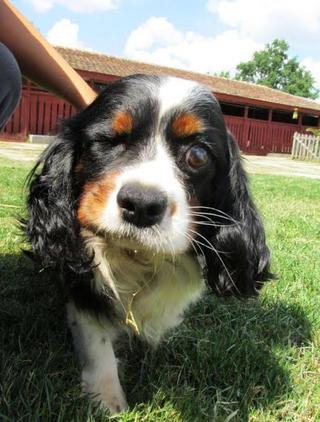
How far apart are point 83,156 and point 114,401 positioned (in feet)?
3.07

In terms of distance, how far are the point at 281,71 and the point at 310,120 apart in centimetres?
3836

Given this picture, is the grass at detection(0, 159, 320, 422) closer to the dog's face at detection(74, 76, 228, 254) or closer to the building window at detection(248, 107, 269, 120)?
the dog's face at detection(74, 76, 228, 254)

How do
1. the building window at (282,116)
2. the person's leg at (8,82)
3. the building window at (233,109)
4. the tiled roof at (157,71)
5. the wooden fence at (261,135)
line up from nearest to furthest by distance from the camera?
the person's leg at (8,82) < the tiled roof at (157,71) < the wooden fence at (261,135) < the building window at (233,109) < the building window at (282,116)

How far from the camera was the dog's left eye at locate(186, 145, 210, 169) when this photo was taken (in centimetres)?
196

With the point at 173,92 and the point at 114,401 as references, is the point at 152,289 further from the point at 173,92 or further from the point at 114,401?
the point at 173,92

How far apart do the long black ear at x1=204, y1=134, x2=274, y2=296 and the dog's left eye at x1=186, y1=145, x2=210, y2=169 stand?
20 centimetres

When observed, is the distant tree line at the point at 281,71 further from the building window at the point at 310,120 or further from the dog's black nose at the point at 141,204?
the dog's black nose at the point at 141,204

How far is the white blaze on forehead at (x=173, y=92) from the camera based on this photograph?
Answer: 6.41ft

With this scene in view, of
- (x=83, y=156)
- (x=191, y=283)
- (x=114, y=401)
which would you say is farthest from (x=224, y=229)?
(x=114, y=401)

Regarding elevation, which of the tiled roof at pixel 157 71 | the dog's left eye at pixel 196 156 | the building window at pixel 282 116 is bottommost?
the dog's left eye at pixel 196 156

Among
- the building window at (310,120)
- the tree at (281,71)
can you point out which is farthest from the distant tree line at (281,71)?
the building window at (310,120)

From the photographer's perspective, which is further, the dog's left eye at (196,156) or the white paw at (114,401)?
the dog's left eye at (196,156)

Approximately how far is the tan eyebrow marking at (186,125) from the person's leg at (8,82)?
78cm

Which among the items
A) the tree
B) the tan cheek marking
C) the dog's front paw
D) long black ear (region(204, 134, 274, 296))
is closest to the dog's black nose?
the tan cheek marking
